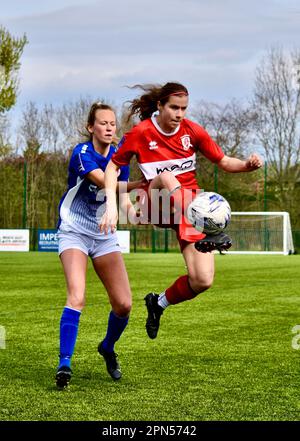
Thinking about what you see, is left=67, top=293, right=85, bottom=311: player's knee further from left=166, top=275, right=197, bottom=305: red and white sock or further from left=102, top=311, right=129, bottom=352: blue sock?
left=166, top=275, right=197, bottom=305: red and white sock

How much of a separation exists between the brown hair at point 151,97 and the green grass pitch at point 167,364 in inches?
88.4

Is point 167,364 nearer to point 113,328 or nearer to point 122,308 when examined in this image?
point 113,328

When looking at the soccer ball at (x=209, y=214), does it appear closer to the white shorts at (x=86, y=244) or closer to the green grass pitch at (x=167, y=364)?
→ the white shorts at (x=86, y=244)

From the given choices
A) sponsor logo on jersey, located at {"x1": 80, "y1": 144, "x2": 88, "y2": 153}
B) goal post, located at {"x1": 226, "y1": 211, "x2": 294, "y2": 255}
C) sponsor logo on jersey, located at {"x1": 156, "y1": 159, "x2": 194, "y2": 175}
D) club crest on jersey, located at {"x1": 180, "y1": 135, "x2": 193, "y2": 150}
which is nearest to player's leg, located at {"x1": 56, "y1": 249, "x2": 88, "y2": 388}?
sponsor logo on jersey, located at {"x1": 80, "y1": 144, "x2": 88, "y2": 153}

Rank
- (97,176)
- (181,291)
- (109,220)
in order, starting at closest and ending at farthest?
(109,220)
(97,176)
(181,291)

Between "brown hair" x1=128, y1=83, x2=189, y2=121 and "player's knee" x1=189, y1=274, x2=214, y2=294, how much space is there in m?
1.43

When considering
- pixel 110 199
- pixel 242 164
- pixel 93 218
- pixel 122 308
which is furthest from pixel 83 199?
pixel 242 164

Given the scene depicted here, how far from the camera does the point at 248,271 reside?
23.2m

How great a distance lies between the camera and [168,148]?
6.52 metres

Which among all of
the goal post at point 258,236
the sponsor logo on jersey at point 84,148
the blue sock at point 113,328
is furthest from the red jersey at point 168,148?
the goal post at point 258,236

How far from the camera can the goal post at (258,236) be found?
134ft

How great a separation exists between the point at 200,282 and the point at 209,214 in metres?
0.76

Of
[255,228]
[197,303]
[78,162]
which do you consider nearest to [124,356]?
[78,162]

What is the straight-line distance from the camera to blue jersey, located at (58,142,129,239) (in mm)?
6629
